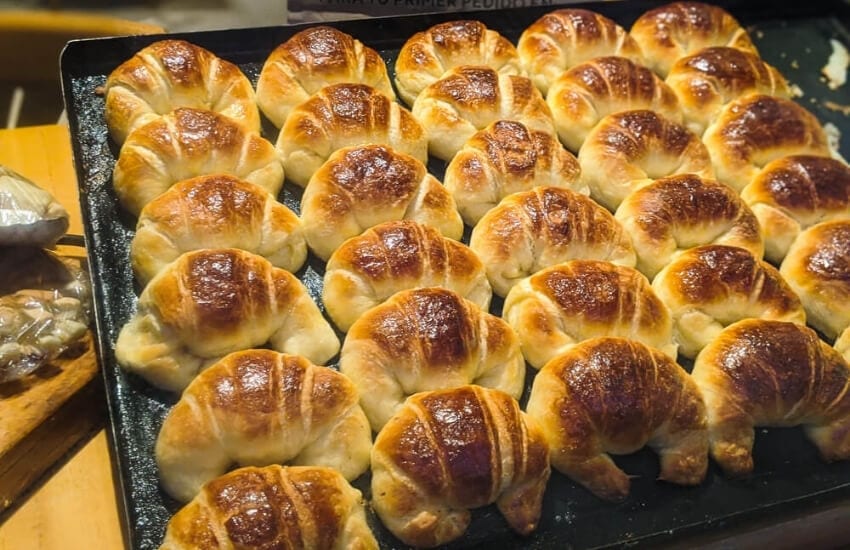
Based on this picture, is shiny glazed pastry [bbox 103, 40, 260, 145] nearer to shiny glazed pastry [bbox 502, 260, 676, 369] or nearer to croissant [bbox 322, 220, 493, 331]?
croissant [bbox 322, 220, 493, 331]

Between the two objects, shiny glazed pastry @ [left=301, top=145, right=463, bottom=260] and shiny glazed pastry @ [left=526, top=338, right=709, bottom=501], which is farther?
shiny glazed pastry @ [left=301, top=145, right=463, bottom=260]

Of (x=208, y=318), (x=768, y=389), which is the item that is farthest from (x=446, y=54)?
(x=768, y=389)

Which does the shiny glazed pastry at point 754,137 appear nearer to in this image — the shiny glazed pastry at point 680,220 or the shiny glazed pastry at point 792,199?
the shiny glazed pastry at point 792,199

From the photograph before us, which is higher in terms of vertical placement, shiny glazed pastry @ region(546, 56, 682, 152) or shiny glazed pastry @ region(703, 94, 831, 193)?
shiny glazed pastry @ region(546, 56, 682, 152)

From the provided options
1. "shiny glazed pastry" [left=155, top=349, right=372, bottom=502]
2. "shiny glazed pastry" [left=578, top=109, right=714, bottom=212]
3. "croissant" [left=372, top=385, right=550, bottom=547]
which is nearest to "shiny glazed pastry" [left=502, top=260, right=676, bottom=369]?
"croissant" [left=372, top=385, right=550, bottom=547]

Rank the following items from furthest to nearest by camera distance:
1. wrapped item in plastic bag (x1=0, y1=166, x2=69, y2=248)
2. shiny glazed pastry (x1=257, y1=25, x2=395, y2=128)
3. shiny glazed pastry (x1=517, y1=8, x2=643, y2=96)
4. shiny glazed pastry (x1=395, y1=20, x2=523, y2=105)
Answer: shiny glazed pastry (x1=517, y1=8, x2=643, y2=96) → shiny glazed pastry (x1=395, y1=20, x2=523, y2=105) → shiny glazed pastry (x1=257, y1=25, x2=395, y2=128) → wrapped item in plastic bag (x1=0, y1=166, x2=69, y2=248)

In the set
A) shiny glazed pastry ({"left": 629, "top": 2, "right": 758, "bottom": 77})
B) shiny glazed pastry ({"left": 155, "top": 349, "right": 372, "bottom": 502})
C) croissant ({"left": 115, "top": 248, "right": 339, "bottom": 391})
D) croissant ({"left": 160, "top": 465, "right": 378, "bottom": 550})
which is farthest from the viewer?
shiny glazed pastry ({"left": 629, "top": 2, "right": 758, "bottom": 77})

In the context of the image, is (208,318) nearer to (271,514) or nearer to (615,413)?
(271,514)

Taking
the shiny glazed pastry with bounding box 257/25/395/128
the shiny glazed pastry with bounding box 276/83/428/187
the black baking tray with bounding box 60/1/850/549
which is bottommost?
the black baking tray with bounding box 60/1/850/549
